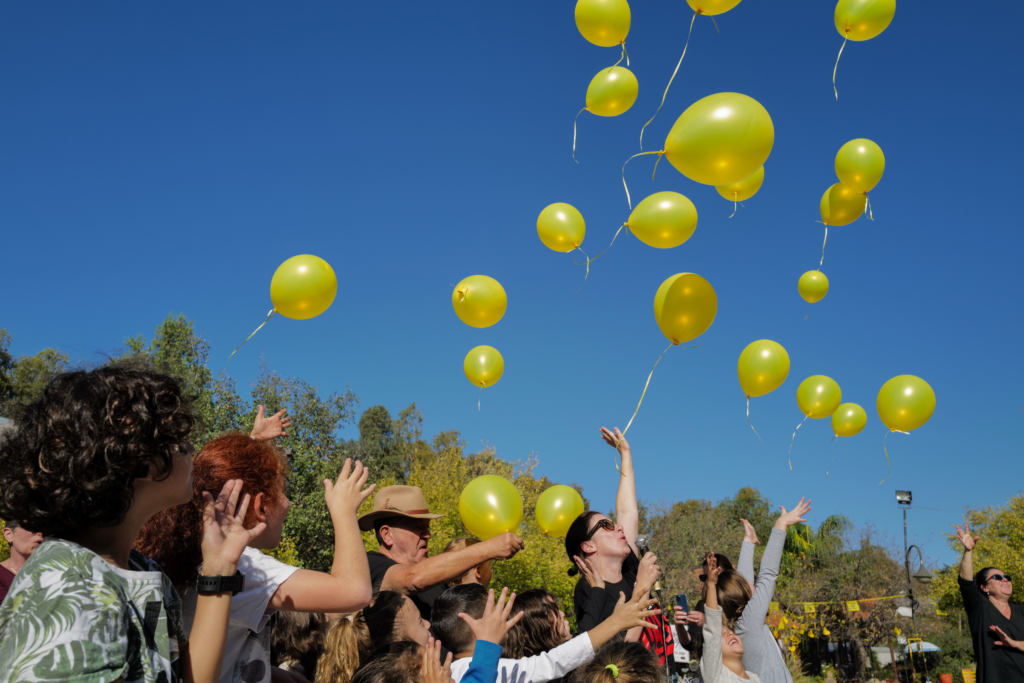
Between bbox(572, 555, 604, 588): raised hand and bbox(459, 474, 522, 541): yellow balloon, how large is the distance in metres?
0.87

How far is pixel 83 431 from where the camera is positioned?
142 centimetres

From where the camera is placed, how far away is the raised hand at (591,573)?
376 centimetres

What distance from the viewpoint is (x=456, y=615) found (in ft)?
9.54

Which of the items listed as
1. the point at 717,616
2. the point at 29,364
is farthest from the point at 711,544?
the point at 29,364

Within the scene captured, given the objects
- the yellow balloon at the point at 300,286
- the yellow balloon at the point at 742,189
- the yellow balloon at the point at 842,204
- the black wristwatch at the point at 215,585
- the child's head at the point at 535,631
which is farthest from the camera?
the yellow balloon at the point at 842,204

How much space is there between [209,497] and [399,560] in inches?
89.0

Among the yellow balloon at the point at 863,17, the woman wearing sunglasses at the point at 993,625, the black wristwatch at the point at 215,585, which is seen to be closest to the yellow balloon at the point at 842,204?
the yellow balloon at the point at 863,17

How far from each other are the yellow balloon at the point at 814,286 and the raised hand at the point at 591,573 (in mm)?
3562

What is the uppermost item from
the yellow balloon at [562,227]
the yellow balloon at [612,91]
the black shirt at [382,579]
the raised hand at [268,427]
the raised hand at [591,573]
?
the yellow balloon at [612,91]

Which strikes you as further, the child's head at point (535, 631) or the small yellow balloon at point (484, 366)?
the small yellow balloon at point (484, 366)

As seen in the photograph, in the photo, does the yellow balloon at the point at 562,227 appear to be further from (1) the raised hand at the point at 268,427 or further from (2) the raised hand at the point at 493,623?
(2) the raised hand at the point at 493,623

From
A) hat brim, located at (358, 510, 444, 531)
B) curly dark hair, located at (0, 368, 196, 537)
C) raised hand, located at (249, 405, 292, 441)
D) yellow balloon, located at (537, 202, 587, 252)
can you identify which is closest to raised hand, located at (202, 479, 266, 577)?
curly dark hair, located at (0, 368, 196, 537)

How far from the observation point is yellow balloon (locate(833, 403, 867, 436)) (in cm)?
605

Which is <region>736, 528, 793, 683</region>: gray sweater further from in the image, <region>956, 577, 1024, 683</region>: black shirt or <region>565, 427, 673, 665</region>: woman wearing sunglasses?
<region>956, 577, 1024, 683</region>: black shirt
